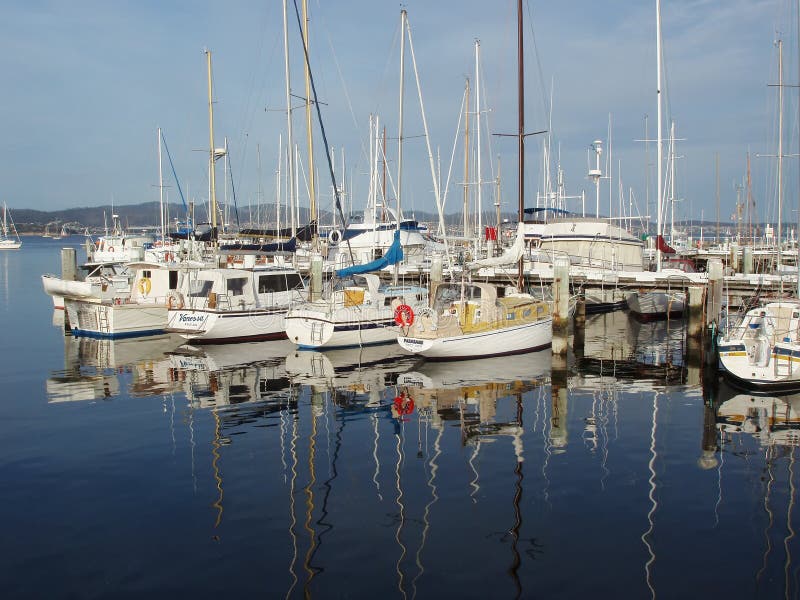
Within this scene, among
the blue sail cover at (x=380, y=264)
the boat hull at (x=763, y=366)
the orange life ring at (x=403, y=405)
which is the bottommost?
the orange life ring at (x=403, y=405)

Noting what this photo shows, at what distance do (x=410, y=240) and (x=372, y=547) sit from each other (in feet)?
126

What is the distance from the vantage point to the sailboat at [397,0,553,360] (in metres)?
21.9

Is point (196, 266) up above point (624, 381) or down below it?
above

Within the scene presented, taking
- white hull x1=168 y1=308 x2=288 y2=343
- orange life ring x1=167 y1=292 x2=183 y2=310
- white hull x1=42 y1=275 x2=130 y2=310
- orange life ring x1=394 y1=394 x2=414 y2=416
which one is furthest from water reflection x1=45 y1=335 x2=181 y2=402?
orange life ring x1=394 y1=394 x2=414 y2=416

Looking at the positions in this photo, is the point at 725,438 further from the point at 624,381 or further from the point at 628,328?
the point at 628,328

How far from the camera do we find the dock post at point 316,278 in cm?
2848

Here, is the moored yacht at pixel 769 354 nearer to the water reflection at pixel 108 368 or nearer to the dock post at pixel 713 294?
the dock post at pixel 713 294

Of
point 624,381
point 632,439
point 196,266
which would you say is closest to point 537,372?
point 624,381

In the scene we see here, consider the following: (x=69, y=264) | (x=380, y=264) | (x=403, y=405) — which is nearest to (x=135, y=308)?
(x=69, y=264)

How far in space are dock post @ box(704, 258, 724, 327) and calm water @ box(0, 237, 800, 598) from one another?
2290 mm

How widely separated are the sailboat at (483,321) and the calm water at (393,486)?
1.69m

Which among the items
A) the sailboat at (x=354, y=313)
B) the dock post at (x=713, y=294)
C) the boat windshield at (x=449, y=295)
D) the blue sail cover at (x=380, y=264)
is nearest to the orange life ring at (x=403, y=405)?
the sailboat at (x=354, y=313)

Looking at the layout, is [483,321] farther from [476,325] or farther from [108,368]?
[108,368]

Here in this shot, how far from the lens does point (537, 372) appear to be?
69.5 feet
